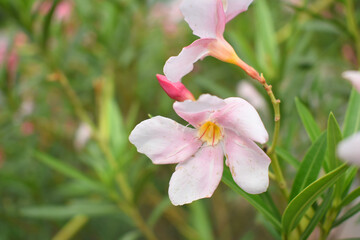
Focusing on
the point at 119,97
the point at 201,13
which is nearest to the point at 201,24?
the point at 201,13

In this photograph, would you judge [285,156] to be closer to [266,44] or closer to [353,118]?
[353,118]

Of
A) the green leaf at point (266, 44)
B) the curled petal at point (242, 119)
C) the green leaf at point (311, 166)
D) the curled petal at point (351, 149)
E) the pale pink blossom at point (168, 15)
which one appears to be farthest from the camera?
the pale pink blossom at point (168, 15)

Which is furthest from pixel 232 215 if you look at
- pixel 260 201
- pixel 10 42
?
pixel 260 201

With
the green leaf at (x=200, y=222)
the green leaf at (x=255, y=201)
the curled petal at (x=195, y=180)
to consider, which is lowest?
the green leaf at (x=200, y=222)

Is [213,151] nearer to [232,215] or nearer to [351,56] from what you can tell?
[351,56]

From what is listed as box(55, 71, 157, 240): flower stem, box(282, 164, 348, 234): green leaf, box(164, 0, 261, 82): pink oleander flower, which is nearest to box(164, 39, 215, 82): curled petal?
box(164, 0, 261, 82): pink oleander flower

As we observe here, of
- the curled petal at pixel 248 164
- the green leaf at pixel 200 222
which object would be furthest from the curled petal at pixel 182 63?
the green leaf at pixel 200 222

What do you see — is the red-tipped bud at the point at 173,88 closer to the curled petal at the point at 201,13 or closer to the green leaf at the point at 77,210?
the curled petal at the point at 201,13

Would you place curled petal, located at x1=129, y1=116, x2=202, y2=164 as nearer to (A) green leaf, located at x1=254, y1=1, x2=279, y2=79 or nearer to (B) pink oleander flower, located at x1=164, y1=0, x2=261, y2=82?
(B) pink oleander flower, located at x1=164, y1=0, x2=261, y2=82
